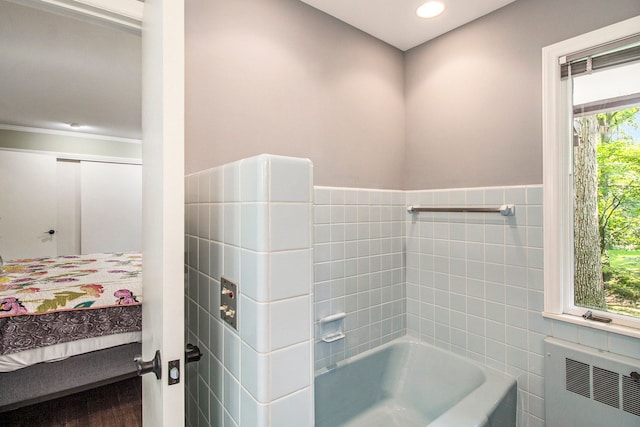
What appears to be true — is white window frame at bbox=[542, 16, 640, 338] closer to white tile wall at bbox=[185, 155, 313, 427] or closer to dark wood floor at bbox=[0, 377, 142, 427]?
white tile wall at bbox=[185, 155, 313, 427]

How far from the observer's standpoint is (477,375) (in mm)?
1644

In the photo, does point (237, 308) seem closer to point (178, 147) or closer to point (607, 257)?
point (178, 147)

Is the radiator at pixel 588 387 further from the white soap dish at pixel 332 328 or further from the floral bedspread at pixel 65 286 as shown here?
the floral bedspread at pixel 65 286

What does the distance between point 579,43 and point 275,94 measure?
4.59ft

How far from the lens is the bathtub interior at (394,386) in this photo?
1628mm

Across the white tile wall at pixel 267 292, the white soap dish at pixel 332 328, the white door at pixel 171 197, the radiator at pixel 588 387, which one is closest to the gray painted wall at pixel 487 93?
the radiator at pixel 588 387

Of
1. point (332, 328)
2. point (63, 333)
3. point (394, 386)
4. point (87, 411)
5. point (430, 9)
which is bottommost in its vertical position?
point (87, 411)

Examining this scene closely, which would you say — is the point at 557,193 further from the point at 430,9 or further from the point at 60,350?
the point at 60,350

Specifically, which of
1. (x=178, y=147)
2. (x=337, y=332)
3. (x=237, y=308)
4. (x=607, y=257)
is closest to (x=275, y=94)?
(x=178, y=147)

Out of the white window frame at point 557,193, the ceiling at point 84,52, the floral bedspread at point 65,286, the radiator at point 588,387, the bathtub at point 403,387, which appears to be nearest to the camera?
the radiator at point 588,387

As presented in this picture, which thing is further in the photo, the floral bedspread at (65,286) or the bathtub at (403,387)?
the floral bedspread at (65,286)

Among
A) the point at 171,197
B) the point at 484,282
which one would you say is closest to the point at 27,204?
the point at 171,197

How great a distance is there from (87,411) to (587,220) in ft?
11.0

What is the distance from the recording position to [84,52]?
232 cm
